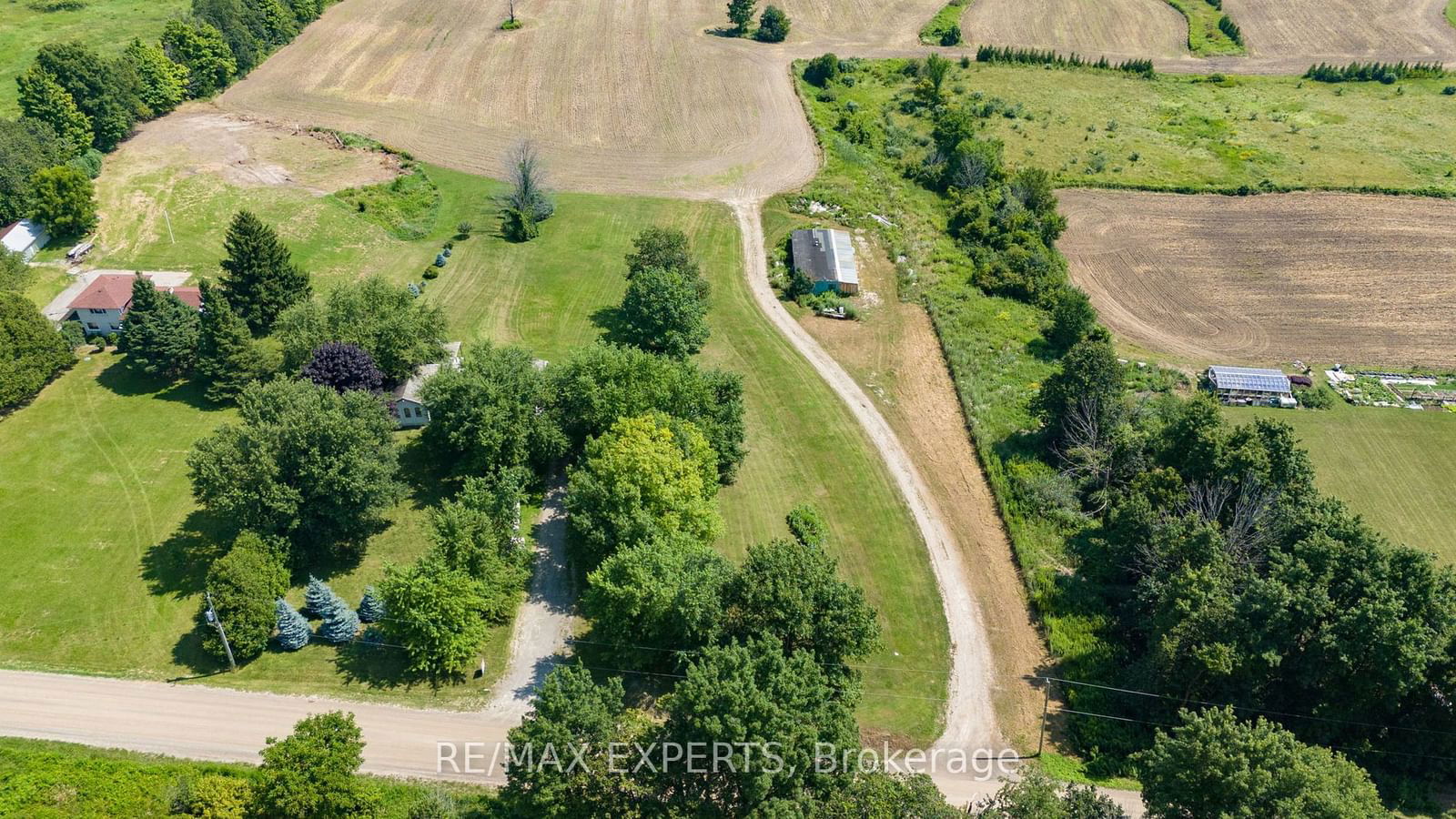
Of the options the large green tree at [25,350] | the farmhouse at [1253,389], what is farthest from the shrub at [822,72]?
the large green tree at [25,350]

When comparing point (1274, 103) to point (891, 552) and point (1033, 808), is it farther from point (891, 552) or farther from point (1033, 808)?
A: point (1033, 808)

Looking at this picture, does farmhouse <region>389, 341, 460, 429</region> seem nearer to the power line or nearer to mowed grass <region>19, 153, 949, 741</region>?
mowed grass <region>19, 153, 949, 741</region>

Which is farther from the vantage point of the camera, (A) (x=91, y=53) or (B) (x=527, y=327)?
(A) (x=91, y=53)

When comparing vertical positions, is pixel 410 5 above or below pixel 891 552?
above

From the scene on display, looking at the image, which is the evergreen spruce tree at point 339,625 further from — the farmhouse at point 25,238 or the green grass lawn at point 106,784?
the farmhouse at point 25,238

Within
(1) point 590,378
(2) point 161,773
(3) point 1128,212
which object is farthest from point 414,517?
(3) point 1128,212

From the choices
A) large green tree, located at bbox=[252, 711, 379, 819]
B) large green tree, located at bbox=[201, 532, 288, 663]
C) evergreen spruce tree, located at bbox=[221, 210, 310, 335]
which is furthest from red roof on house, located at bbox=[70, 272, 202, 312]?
large green tree, located at bbox=[252, 711, 379, 819]
